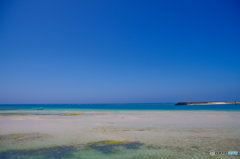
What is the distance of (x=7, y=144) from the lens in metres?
6.51

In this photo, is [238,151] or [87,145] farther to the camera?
[87,145]

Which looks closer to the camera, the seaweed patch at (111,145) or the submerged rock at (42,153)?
the submerged rock at (42,153)

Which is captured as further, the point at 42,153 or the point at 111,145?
the point at 111,145

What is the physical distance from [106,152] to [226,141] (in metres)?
5.05

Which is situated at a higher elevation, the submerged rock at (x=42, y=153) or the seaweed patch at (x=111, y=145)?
the submerged rock at (x=42, y=153)

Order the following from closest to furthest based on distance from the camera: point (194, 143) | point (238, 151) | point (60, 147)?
1. point (238, 151)
2. point (60, 147)
3. point (194, 143)

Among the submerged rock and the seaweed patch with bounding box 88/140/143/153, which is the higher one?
the submerged rock

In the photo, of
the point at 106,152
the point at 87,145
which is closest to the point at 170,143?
the point at 106,152

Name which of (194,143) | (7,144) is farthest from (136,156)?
(7,144)

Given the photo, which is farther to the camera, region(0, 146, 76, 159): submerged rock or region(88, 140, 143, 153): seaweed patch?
region(88, 140, 143, 153): seaweed patch

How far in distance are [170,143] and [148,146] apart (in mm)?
1034

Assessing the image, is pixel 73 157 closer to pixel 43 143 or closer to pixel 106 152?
pixel 106 152

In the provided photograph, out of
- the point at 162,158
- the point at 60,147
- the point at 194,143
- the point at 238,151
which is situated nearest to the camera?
the point at 162,158

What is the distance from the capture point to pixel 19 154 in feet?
17.5
